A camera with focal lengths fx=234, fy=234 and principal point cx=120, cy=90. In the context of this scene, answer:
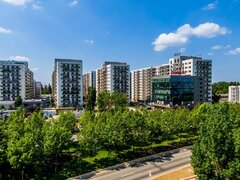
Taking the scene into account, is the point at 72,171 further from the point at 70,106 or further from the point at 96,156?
the point at 70,106

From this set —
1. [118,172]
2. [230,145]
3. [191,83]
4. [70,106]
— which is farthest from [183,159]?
[70,106]

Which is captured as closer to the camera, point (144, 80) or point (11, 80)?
point (11, 80)

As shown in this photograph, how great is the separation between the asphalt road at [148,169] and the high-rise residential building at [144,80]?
95924 mm

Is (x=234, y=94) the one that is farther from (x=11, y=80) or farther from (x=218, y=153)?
(x=218, y=153)

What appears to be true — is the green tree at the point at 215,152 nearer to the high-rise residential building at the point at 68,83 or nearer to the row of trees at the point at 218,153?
the row of trees at the point at 218,153

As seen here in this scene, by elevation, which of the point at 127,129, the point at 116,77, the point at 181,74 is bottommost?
the point at 127,129

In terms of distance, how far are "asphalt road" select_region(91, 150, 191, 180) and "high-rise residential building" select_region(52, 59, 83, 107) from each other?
77826 millimetres

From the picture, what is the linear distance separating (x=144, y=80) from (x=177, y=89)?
45876 millimetres

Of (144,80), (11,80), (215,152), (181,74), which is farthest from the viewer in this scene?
(144,80)

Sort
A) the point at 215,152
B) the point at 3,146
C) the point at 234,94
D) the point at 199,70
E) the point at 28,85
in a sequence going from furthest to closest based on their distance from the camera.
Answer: the point at 234,94 → the point at 28,85 → the point at 199,70 → the point at 3,146 → the point at 215,152

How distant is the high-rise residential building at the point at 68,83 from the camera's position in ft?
368

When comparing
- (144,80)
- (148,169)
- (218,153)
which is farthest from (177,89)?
(218,153)

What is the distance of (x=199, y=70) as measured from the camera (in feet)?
393

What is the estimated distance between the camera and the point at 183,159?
43.9 metres
